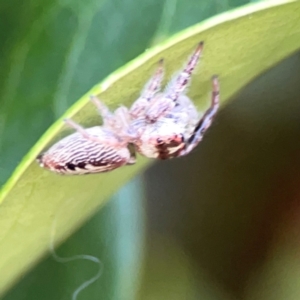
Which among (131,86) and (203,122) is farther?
(203,122)

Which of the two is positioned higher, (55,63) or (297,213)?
(55,63)

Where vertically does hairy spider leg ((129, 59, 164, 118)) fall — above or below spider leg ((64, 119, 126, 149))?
above

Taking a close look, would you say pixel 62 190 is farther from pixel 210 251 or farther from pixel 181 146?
pixel 210 251

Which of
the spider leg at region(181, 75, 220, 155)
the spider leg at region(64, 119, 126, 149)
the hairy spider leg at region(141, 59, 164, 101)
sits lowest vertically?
the spider leg at region(181, 75, 220, 155)

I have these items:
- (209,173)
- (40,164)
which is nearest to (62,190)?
(40,164)

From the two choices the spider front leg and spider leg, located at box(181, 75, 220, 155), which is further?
spider leg, located at box(181, 75, 220, 155)

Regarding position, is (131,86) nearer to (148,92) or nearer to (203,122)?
(148,92)

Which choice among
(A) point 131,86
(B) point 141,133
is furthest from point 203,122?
(A) point 131,86
